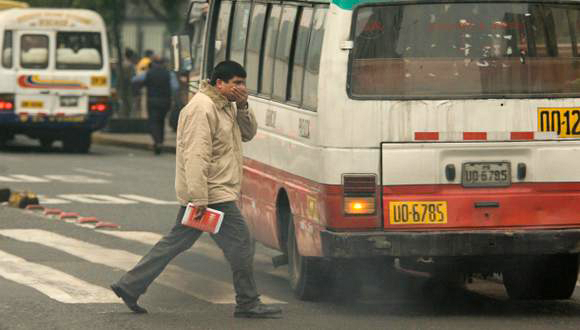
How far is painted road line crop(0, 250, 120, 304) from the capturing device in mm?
10688

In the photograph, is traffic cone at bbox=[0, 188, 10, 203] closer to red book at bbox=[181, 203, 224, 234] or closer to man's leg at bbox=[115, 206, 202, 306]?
man's leg at bbox=[115, 206, 202, 306]

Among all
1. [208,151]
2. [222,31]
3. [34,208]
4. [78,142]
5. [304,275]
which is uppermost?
[222,31]

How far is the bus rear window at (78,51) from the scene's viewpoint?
29.4 meters

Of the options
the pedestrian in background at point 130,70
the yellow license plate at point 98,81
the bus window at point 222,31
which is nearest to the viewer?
the bus window at point 222,31

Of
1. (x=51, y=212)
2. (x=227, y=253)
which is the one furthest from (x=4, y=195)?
(x=227, y=253)

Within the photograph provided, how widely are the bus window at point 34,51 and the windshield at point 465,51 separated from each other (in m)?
19.8

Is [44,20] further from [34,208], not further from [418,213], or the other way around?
[418,213]

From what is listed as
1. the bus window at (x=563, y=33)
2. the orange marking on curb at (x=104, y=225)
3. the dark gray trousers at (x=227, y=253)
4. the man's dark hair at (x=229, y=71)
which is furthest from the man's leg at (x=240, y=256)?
the orange marking on curb at (x=104, y=225)

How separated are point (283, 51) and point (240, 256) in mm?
1986

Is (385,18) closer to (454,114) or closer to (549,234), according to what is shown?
(454,114)

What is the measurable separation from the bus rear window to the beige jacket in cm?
1972

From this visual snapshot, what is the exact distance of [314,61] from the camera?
10281 mm

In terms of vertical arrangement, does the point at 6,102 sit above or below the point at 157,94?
below

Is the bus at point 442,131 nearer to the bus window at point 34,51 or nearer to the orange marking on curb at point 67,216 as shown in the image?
the orange marking on curb at point 67,216
